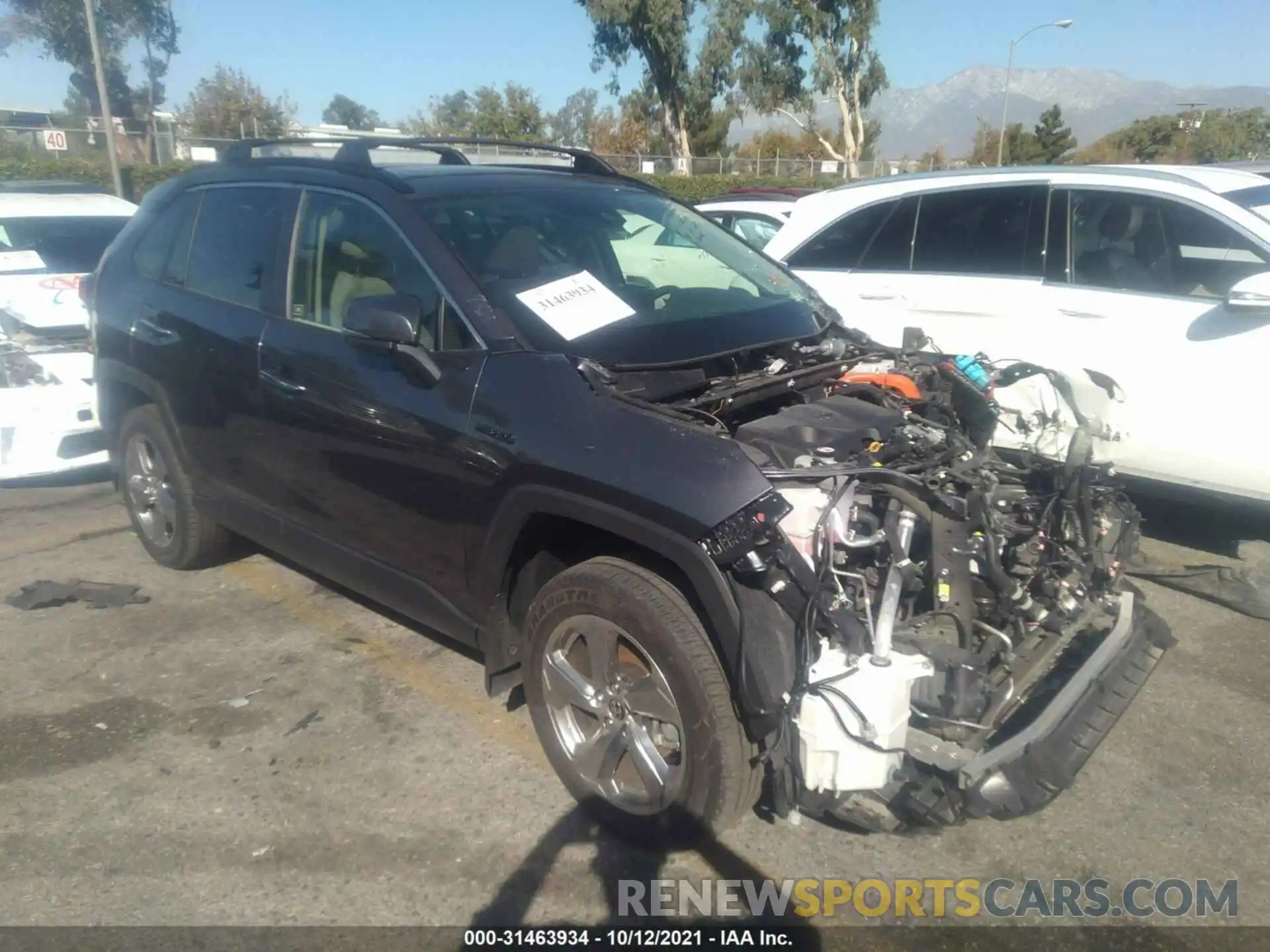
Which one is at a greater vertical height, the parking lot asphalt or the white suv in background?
the white suv in background

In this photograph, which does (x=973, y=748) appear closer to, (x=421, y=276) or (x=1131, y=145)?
(x=421, y=276)

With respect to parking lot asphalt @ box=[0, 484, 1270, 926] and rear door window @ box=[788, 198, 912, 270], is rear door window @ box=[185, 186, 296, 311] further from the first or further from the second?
rear door window @ box=[788, 198, 912, 270]

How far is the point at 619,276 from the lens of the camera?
384cm

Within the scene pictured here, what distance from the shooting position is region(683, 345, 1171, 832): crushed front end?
8.37 feet

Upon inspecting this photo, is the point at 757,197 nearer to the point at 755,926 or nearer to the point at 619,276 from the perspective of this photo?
the point at 619,276

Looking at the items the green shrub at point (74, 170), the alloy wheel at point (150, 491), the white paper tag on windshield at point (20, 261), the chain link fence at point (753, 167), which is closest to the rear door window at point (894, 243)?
the alloy wheel at point (150, 491)

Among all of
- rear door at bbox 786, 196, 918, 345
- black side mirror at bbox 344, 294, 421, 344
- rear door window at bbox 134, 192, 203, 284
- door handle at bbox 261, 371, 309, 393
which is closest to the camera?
black side mirror at bbox 344, 294, 421, 344

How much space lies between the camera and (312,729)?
3709mm

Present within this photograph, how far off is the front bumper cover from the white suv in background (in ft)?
2.80

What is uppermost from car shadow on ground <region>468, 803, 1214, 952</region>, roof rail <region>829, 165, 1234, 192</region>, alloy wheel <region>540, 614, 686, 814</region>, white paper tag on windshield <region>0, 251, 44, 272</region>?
roof rail <region>829, 165, 1234, 192</region>

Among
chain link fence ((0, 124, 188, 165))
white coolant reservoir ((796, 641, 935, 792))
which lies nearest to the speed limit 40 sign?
chain link fence ((0, 124, 188, 165))

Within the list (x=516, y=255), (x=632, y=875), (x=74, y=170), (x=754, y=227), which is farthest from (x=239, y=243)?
(x=74, y=170)

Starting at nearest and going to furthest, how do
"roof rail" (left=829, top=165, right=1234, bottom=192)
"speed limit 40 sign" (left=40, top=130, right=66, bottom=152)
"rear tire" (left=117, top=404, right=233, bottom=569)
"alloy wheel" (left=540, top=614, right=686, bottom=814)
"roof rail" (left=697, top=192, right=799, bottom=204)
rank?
"alloy wheel" (left=540, top=614, right=686, bottom=814) → "rear tire" (left=117, top=404, right=233, bottom=569) → "roof rail" (left=829, top=165, right=1234, bottom=192) → "roof rail" (left=697, top=192, right=799, bottom=204) → "speed limit 40 sign" (left=40, top=130, right=66, bottom=152)

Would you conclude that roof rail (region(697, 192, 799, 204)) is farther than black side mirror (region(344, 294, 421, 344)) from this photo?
Yes
